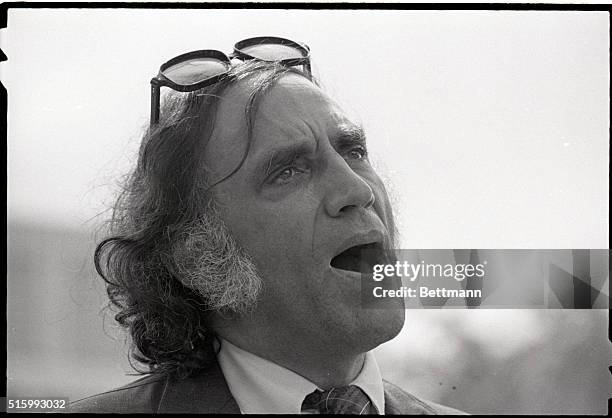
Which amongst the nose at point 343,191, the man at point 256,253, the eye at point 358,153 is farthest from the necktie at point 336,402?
the eye at point 358,153

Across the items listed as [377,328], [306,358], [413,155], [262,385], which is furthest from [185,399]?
[413,155]

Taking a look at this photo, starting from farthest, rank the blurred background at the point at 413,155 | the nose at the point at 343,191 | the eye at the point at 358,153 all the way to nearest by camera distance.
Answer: the blurred background at the point at 413,155 → the eye at the point at 358,153 → the nose at the point at 343,191

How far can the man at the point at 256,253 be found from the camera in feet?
7.36

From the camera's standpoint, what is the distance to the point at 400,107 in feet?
8.18

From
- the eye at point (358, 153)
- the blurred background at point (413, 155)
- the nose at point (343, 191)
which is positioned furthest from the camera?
the blurred background at point (413, 155)

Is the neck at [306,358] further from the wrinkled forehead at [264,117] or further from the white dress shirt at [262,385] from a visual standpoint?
the wrinkled forehead at [264,117]

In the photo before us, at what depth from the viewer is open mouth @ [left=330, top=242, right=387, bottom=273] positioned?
225 cm

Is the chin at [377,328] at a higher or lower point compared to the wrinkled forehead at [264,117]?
lower

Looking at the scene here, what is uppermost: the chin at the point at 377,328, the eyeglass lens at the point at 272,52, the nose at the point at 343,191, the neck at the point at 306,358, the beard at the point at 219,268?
the eyeglass lens at the point at 272,52

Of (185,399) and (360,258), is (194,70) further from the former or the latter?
(185,399)

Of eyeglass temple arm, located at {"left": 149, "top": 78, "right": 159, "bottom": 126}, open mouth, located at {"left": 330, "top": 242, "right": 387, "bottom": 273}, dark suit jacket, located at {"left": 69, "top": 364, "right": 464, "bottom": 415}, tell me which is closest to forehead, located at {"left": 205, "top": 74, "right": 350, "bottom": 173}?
eyeglass temple arm, located at {"left": 149, "top": 78, "right": 159, "bottom": 126}

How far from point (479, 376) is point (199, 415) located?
92 cm

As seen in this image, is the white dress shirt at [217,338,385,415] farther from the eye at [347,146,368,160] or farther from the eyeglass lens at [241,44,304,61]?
the eyeglass lens at [241,44,304,61]

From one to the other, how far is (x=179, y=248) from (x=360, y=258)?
57 centimetres
